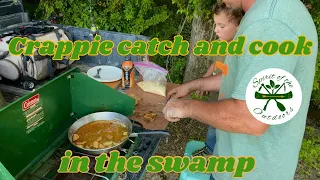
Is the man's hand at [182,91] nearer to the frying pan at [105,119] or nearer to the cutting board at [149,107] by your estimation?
the cutting board at [149,107]

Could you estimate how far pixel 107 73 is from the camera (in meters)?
2.72

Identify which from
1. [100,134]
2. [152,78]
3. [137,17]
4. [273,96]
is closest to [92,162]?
[100,134]

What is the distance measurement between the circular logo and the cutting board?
92 cm

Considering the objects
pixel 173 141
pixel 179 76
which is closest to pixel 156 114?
pixel 173 141

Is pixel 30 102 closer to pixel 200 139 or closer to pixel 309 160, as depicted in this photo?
pixel 200 139

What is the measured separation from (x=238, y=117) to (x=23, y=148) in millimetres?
1197

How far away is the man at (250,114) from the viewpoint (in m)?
1.04

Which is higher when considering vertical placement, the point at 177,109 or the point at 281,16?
the point at 281,16

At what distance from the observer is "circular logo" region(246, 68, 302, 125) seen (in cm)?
107

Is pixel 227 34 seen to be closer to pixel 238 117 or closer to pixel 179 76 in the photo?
pixel 238 117

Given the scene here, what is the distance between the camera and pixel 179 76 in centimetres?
487

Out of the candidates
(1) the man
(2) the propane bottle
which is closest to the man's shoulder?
(1) the man

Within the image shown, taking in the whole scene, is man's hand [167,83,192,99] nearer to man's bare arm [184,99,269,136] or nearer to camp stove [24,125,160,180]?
camp stove [24,125,160,180]

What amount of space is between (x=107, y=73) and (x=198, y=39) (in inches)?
64.5
